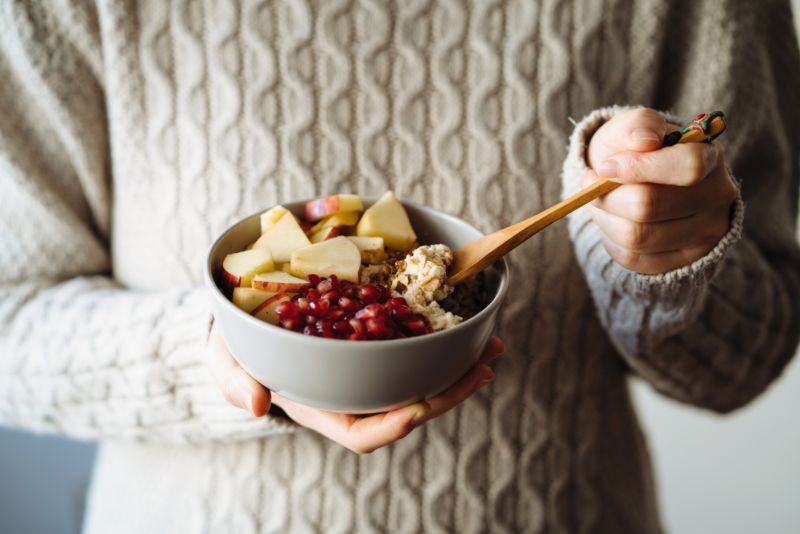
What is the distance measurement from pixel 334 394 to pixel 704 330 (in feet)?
2.05

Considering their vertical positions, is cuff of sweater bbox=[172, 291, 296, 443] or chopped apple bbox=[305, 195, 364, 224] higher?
chopped apple bbox=[305, 195, 364, 224]

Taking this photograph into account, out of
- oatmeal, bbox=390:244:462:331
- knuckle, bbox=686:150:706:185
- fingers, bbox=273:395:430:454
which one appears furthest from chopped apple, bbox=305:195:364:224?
knuckle, bbox=686:150:706:185

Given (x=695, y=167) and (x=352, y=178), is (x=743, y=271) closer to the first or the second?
(x=695, y=167)

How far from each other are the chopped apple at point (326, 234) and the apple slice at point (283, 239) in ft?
0.08

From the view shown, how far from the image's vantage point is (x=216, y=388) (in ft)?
2.28

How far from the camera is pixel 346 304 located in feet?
1.57

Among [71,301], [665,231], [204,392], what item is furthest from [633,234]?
[71,301]

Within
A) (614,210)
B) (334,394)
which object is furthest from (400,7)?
(334,394)

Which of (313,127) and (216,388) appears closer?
(216,388)

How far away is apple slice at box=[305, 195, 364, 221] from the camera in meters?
0.60

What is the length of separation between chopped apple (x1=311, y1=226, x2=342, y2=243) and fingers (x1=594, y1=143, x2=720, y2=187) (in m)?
0.28

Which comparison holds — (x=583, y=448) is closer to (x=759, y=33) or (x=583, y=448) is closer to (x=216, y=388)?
(x=216, y=388)

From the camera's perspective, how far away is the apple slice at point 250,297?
19.6 inches

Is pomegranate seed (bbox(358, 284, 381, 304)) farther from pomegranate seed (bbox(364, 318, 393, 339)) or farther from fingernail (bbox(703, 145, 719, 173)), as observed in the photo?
fingernail (bbox(703, 145, 719, 173))
